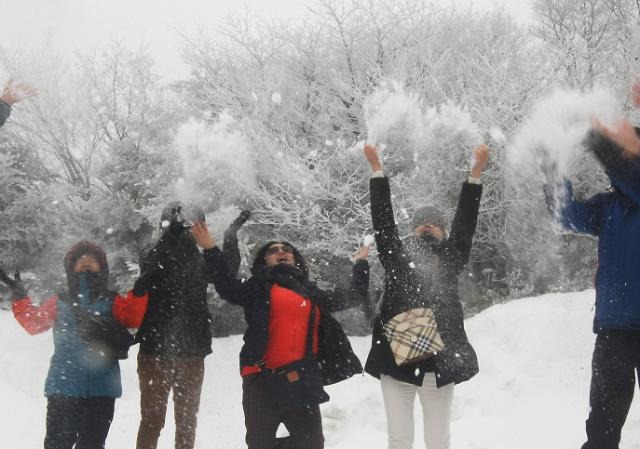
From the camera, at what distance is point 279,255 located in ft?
11.3

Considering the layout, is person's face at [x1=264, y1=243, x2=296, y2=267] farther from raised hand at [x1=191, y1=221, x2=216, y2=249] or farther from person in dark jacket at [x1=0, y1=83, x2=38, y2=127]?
person in dark jacket at [x1=0, y1=83, x2=38, y2=127]

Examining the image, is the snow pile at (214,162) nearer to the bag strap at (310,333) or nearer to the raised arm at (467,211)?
the bag strap at (310,333)

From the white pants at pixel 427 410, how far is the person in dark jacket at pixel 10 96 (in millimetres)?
2915

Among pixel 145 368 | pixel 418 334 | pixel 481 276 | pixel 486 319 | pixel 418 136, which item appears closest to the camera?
pixel 418 334

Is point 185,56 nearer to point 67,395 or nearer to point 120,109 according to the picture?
point 120,109

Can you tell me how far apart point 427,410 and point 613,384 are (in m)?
1.05

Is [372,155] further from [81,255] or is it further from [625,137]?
[81,255]

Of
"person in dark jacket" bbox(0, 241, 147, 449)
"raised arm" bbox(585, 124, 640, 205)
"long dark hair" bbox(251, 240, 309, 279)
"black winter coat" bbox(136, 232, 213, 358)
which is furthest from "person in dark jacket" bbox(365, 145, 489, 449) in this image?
"person in dark jacket" bbox(0, 241, 147, 449)

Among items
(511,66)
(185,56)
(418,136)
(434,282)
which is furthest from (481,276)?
(434,282)

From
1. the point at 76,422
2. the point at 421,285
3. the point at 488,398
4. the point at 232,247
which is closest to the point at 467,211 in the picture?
the point at 421,285

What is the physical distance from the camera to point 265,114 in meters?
11.8

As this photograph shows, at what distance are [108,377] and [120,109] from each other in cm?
1268

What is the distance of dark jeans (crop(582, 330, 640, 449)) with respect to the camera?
239 centimetres

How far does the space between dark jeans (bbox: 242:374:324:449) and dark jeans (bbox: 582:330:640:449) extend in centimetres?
138
